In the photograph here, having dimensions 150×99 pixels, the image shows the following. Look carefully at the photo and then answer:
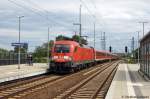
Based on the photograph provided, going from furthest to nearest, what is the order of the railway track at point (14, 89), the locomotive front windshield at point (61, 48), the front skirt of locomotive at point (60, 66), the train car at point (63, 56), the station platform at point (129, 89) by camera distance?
the locomotive front windshield at point (61, 48) → the train car at point (63, 56) → the front skirt of locomotive at point (60, 66) → the railway track at point (14, 89) → the station platform at point (129, 89)

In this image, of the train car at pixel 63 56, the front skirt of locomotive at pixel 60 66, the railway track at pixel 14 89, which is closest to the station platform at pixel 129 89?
the railway track at pixel 14 89

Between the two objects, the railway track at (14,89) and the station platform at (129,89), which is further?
the railway track at (14,89)

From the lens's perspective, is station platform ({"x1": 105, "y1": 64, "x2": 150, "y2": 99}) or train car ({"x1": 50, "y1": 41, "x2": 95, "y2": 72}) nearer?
station platform ({"x1": 105, "y1": 64, "x2": 150, "y2": 99})

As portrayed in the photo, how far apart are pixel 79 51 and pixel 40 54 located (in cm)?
4971

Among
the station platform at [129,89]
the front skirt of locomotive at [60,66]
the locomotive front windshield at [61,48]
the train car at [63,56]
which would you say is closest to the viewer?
the station platform at [129,89]

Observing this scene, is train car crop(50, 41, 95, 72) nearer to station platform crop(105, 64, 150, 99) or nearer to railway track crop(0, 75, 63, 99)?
station platform crop(105, 64, 150, 99)

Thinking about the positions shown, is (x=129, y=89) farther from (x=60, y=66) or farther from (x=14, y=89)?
(x=60, y=66)

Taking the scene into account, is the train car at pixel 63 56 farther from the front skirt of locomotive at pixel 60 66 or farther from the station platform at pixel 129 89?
the station platform at pixel 129 89

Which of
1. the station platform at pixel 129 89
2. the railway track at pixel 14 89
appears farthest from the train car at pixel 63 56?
the railway track at pixel 14 89

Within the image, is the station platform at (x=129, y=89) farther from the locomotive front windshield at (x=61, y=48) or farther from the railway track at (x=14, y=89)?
the locomotive front windshield at (x=61, y=48)

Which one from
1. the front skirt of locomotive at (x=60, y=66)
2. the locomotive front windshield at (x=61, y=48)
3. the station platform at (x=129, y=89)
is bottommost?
the station platform at (x=129, y=89)

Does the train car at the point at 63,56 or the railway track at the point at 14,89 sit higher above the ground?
the train car at the point at 63,56

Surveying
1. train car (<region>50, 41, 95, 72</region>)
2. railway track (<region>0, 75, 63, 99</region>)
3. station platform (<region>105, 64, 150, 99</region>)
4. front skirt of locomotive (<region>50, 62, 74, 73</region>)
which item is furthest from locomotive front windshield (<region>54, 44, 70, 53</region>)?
railway track (<region>0, 75, 63, 99</region>)

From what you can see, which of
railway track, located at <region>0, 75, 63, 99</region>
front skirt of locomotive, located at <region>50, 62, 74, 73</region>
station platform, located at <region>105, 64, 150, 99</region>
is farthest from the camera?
front skirt of locomotive, located at <region>50, 62, 74, 73</region>
